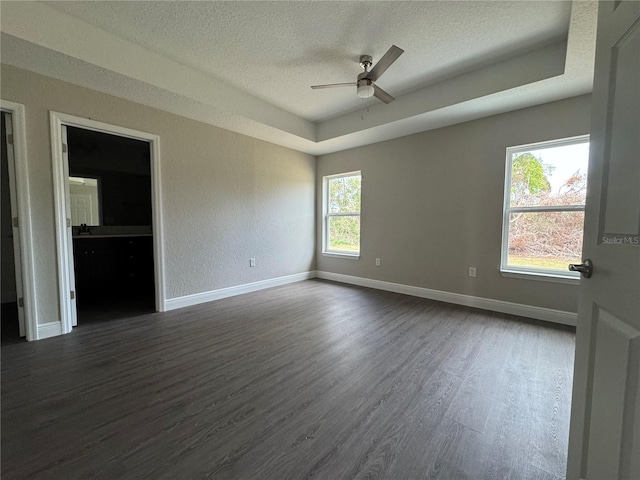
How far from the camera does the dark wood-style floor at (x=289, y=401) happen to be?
1215 mm

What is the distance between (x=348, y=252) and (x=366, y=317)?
6.61ft

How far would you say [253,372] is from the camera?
1.95m

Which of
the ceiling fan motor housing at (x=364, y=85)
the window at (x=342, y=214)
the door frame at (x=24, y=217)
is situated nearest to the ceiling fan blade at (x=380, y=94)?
the ceiling fan motor housing at (x=364, y=85)

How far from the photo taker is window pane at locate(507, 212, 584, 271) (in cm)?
287

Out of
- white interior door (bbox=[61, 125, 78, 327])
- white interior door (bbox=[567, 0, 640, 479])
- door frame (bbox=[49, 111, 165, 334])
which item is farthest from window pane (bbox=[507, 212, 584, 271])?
Result: white interior door (bbox=[61, 125, 78, 327])

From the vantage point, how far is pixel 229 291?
397 cm

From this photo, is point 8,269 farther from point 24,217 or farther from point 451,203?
point 451,203

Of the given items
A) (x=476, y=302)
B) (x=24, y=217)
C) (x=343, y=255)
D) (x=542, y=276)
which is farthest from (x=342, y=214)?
(x=24, y=217)

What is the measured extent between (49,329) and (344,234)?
4119 mm

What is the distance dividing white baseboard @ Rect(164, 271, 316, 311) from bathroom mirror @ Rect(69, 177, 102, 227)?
2.42 m

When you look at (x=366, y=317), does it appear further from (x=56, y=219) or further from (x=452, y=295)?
(x=56, y=219)

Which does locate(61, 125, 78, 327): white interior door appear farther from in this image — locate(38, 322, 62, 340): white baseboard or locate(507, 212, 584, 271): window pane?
locate(507, 212, 584, 271): window pane

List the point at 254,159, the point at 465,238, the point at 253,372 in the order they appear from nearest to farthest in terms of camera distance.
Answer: the point at 253,372, the point at 465,238, the point at 254,159

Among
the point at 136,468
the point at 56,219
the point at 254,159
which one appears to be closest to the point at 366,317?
the point at 136,468
